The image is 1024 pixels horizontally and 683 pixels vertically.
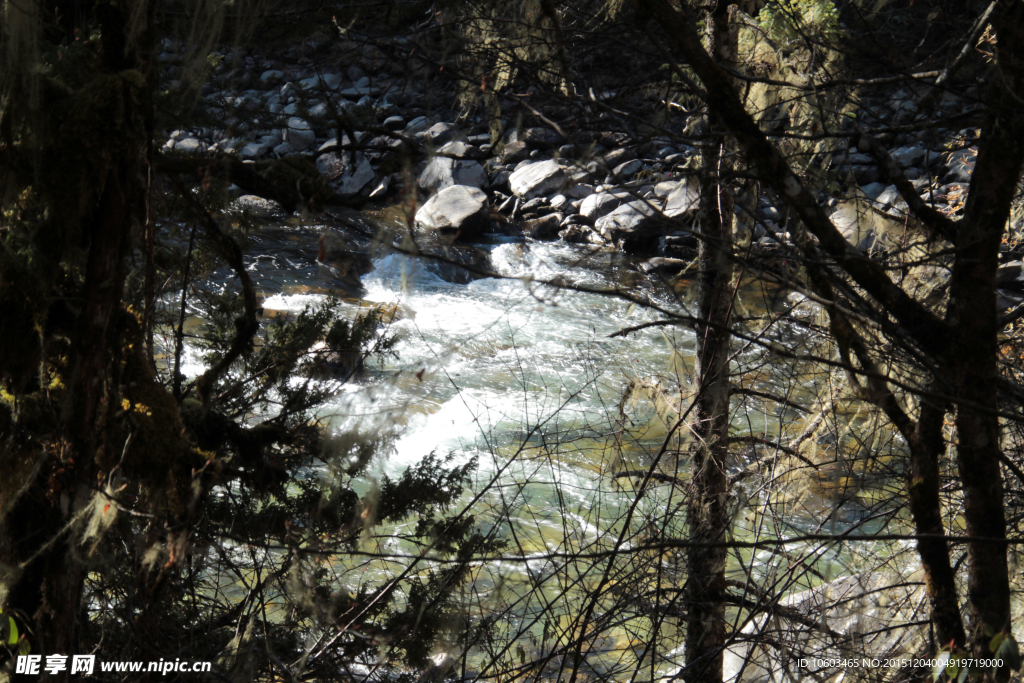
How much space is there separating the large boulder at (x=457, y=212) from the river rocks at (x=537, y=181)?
1.06 meters

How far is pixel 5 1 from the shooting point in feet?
6.15

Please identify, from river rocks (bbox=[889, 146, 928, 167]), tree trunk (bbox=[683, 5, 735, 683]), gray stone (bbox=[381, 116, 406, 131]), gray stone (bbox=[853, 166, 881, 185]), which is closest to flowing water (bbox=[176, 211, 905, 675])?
tree trunk (bbox=[683, 5, 735, 683])

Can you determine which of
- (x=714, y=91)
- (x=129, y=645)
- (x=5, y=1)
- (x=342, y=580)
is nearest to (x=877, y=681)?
(x=714, y=91)

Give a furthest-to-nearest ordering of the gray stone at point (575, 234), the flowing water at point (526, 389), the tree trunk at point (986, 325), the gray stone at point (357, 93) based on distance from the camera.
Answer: the gray stone at point (575, 234) < the flowing water at point (526, 389) < the gray stone at point (357, 93) < the tree trunk at point (986, 325)

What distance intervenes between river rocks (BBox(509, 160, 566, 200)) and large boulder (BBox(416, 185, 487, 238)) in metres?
1.06

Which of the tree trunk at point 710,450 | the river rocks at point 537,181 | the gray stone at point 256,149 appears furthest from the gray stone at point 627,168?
the tree trunk at point 710,450

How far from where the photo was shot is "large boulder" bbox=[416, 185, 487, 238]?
12383 mm

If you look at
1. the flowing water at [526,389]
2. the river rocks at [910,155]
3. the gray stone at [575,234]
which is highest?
the river rocks at [910,155]

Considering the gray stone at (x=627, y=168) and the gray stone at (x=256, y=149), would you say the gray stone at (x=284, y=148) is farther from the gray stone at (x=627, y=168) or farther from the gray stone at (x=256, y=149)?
the gray stone at (x=627, y=168)

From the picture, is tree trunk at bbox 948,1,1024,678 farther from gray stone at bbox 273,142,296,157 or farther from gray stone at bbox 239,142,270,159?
gray stone at bbox 273,142,296,157

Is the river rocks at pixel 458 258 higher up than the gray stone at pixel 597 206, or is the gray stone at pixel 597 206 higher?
the gray stone at pixel 597 206

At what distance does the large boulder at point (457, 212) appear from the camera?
12.4 meters

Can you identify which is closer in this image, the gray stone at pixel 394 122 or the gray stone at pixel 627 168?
the gray stone at pixel 627 168

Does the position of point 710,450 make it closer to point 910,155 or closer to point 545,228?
point 545,228
